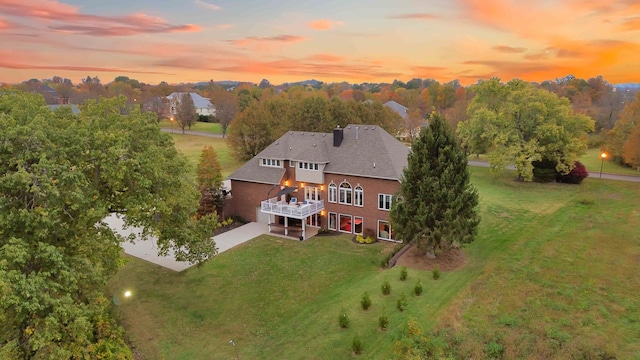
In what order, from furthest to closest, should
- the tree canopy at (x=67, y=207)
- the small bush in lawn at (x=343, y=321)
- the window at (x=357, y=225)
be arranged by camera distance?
the window at (x=357, y=225) < the small bush in lawn at (x=343, y=321) < the tree canopy at (x=67, y=207)

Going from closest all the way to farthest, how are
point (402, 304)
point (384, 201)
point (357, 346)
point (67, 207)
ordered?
point (67, 207), point (357, 346), point (402, 304), point (384, 201)

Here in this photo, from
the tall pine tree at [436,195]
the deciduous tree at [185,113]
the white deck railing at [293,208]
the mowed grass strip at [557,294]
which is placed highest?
the deciduous tree at [185,113]

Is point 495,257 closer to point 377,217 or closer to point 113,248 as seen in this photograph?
point 377,217

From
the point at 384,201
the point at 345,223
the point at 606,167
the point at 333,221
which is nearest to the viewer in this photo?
the point at 384,201

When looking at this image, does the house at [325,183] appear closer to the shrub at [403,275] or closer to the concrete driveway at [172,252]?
the concrete driveway at [172,252]

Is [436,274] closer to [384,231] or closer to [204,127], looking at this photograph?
[384,231]

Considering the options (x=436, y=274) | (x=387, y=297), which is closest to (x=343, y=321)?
(x=387, y=297)

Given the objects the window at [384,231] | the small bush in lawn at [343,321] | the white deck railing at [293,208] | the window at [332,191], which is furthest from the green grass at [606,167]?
the small bush in lawn at [343,321]
